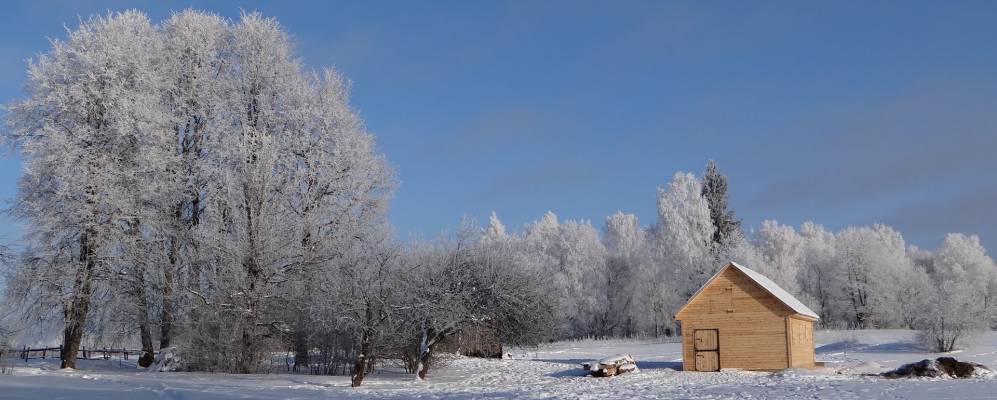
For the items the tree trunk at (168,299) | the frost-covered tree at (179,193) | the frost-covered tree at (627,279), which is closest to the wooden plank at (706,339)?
the frost-covered tree at (179,193)

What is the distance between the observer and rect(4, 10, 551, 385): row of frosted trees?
26312 millimetres

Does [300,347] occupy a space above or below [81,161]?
below

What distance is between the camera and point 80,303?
2753 cm

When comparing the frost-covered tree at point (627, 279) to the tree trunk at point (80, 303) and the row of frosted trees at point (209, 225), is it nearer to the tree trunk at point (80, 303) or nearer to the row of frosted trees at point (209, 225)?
the row of frosted trees at point (209, 225)

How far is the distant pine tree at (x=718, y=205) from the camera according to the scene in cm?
5922

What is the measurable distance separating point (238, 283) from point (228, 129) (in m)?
7.05

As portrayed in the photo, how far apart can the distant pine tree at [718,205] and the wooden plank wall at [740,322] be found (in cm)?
2798

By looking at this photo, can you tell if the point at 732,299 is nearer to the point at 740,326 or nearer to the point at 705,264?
the point at 740,326

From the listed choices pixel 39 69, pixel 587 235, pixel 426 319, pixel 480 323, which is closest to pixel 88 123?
pixel 39 69

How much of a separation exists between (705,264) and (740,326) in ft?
84.0

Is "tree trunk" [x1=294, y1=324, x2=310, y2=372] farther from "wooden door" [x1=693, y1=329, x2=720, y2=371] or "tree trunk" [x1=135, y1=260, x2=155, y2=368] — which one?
"wooden door" [x1=693, y1=329, x2=720, y2=371]

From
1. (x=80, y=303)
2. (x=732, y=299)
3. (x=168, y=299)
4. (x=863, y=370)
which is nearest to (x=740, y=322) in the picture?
(x=732, y=299)

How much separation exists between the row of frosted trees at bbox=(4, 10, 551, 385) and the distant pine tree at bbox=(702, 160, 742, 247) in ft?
106

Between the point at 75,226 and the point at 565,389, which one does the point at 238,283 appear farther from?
the point at 565,389
